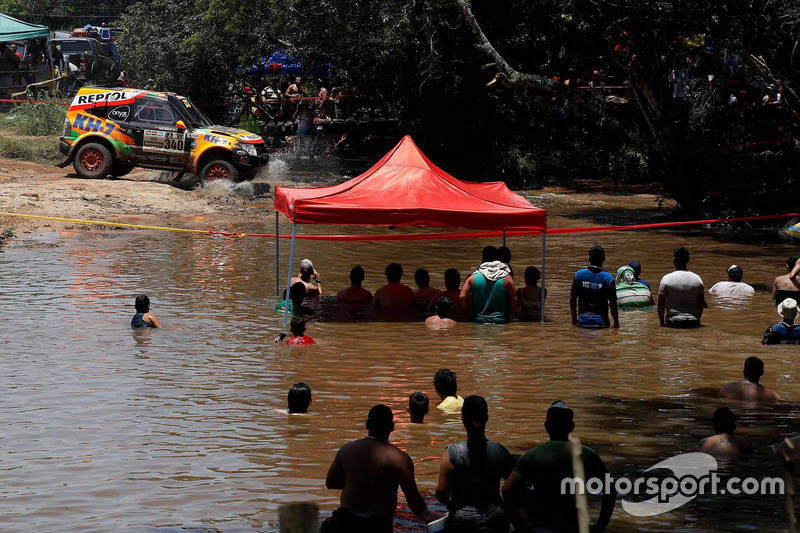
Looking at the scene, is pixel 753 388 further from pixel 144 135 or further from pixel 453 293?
pixel 144 135

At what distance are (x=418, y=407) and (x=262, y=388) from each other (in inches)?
85.4

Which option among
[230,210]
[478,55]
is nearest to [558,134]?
[478,55]

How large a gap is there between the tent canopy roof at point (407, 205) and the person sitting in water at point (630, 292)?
5.70 feet

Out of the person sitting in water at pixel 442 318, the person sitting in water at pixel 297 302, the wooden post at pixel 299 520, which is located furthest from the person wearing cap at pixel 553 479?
the person sitting in water at pixel 297 302

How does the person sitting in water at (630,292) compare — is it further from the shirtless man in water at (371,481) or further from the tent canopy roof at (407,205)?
the shirtless man in water at (371,481)

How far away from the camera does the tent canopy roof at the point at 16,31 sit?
35.8 m

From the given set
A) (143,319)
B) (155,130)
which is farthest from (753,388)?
(155,130)

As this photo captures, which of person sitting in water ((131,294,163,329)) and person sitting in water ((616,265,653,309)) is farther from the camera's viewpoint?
person sitting in water ((616,265,653,309))

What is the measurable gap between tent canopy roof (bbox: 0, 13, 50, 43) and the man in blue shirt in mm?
28404

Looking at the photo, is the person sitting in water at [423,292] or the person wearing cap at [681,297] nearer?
the person wearing cap at [681,297]

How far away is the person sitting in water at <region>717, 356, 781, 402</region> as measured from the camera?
9.48m

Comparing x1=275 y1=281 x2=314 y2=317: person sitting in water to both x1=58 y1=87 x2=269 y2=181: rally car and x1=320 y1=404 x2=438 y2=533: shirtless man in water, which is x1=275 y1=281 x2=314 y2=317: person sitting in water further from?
x1=58 y1=87 x2=269 y2=181: rally car

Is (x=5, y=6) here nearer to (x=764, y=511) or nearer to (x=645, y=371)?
(x=645, y=371)

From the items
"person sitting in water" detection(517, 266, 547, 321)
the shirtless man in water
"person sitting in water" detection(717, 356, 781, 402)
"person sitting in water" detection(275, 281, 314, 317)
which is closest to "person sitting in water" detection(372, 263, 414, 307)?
"person sitting in water" detection(275, 281, 314, 317)
